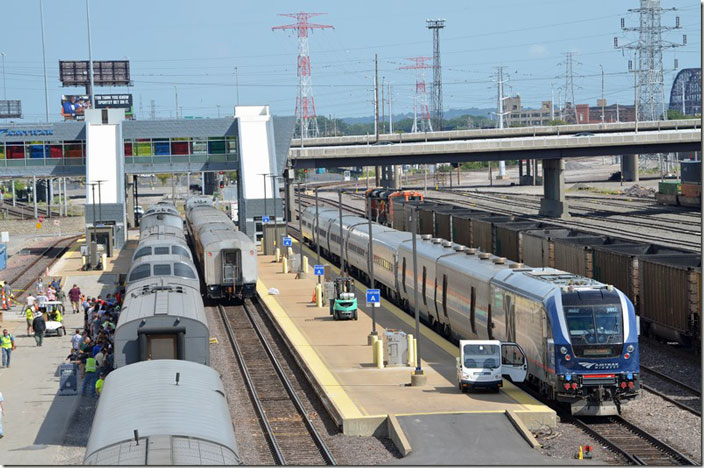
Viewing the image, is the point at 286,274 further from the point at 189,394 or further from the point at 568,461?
the point at 189,394

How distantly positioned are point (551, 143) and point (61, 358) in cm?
6459

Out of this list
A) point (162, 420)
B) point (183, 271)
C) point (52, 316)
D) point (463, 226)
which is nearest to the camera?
point (162, 420)

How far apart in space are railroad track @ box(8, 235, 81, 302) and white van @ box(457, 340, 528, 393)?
32.6 meters

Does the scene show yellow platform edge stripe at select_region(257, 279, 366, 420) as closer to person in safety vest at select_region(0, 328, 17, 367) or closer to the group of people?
the group of people

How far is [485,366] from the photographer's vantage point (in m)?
28.4

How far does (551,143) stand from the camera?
9481 centimetres

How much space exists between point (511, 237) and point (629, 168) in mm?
102163

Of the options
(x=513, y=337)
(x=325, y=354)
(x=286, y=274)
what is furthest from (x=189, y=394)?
(x=286, y=274)

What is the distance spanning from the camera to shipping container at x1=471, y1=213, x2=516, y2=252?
176ft

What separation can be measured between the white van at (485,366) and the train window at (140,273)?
11.3 metres

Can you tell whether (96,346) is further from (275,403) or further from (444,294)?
(444,294)

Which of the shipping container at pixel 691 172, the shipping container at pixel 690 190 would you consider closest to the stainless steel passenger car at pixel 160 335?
the shipping container at pixel 691 172

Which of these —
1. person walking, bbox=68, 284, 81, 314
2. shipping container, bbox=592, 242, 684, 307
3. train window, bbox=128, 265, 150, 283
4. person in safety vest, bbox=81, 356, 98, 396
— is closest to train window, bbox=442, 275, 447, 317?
shipping container, bbox=592, 242, 684, 307

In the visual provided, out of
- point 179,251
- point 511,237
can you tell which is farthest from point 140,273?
point 511,237
